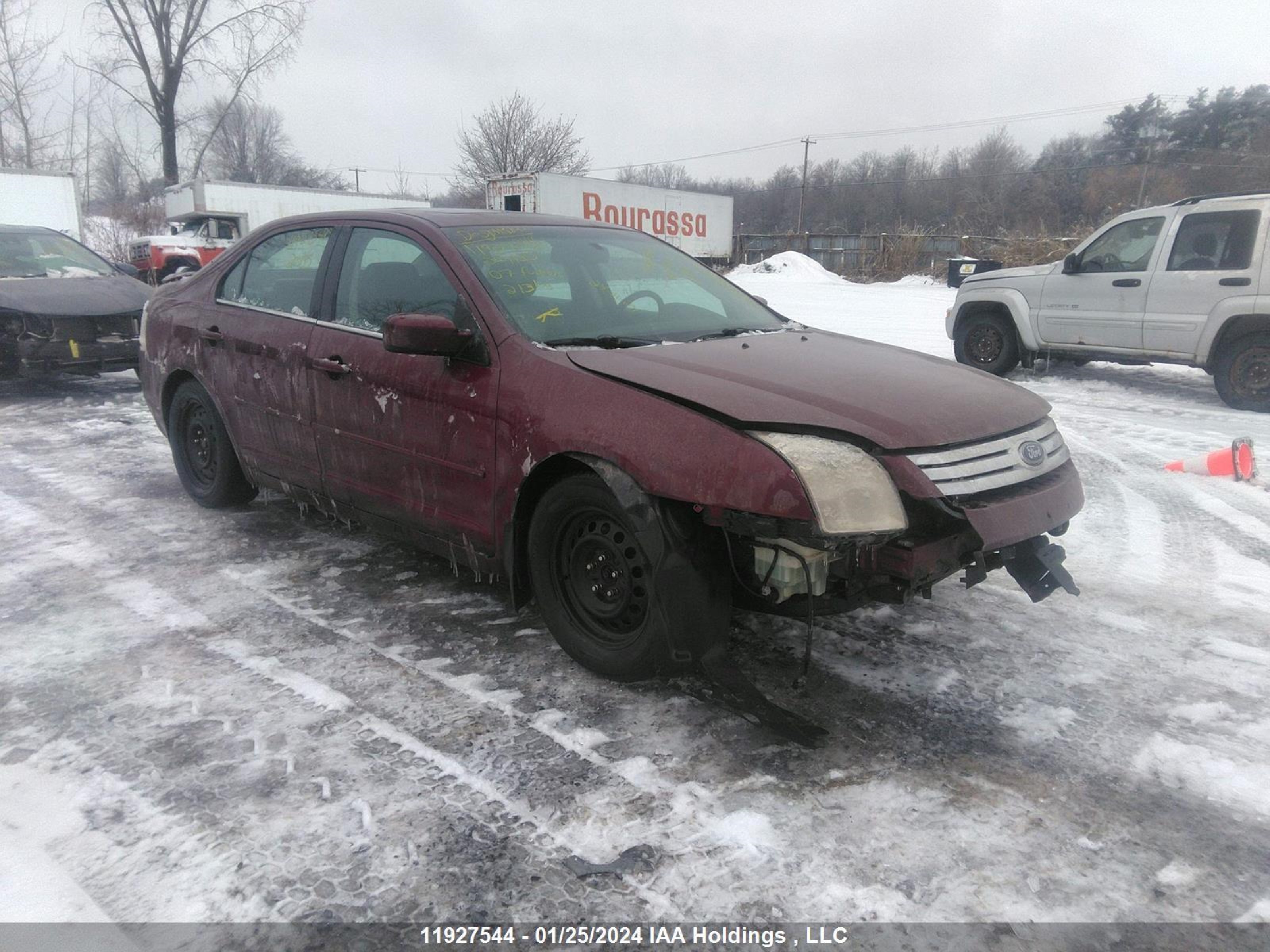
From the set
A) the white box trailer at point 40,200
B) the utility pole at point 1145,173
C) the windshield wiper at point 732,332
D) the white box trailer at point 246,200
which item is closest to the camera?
the windshield wiper at point 732,332

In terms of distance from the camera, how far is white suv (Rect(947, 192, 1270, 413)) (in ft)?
26.0

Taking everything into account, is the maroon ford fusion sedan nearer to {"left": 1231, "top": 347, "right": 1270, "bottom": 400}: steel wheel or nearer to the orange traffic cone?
the orange traffic cone

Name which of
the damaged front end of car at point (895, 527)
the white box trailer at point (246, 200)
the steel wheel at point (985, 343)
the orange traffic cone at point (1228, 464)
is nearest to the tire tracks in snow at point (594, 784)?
the damaged front end of car at point (895, 527)

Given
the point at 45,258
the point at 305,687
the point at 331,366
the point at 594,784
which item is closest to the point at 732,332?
the point at 331,366

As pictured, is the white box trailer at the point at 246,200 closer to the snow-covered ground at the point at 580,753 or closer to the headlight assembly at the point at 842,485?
the snow-covered ground at the point at 580,753

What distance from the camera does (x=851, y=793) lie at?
244cm

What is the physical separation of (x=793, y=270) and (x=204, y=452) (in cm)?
2593

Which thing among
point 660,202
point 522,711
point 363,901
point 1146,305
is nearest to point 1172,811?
point 522,711

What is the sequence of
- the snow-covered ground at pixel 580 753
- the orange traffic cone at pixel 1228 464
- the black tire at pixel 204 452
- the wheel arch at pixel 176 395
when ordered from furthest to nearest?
the orange traffic cone at pixel 1228 464, the black tire at pixel 204 452, the wheel arch at pixel 176 395, the snow-covered ground at pixel 580 753

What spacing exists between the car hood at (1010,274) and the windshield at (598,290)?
6.91 metres

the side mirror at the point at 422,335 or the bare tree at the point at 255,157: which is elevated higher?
the bare tree at the point at 255,157

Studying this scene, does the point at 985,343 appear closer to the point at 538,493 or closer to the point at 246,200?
the point at 538,493

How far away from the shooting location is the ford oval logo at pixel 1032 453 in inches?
112

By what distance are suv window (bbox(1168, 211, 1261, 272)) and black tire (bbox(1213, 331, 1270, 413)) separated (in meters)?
0.72
